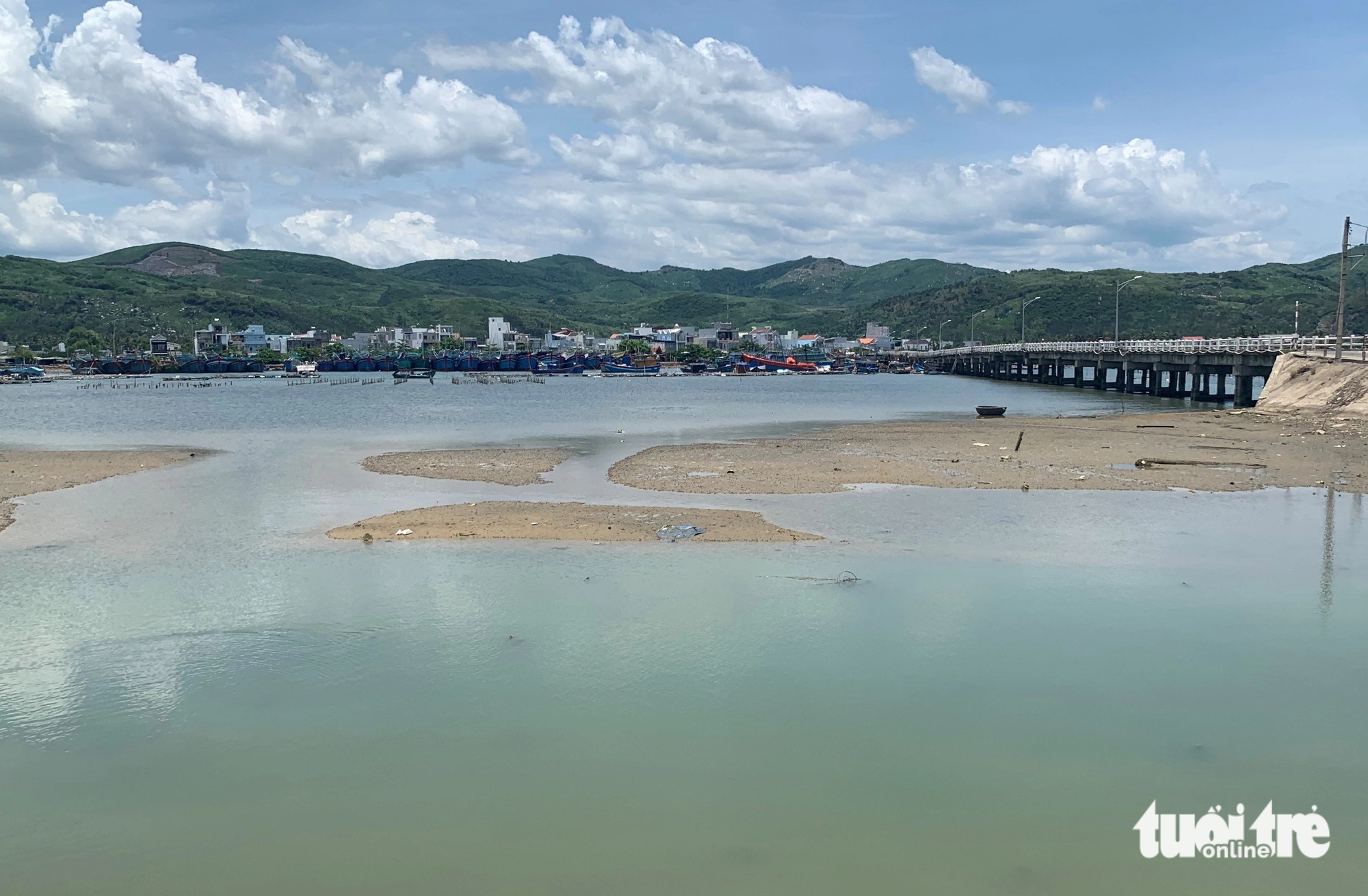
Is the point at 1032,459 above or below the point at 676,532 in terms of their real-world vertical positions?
above

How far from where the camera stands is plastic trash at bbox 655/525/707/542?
23.9m

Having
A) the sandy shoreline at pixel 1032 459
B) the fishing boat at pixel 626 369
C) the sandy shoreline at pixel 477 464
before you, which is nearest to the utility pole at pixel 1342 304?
the sandy shoreline at pixel 1032 459

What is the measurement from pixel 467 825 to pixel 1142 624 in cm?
1178

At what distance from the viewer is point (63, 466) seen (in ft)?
128

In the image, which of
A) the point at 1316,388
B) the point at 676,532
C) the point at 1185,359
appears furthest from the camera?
the point at 1185,359

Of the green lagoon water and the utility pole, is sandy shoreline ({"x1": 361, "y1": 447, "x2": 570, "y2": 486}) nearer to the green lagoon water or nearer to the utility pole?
the green lagoon water

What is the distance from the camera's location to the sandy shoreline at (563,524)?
24203mm

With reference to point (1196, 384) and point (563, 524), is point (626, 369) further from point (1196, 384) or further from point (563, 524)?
point (563, 524)

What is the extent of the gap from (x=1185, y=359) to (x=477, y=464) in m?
67.2

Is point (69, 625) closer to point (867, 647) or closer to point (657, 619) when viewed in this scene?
point (657, 619)

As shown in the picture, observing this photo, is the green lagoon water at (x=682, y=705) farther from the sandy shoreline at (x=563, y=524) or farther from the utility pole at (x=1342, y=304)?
the utility pole at (x=1342, y=304)

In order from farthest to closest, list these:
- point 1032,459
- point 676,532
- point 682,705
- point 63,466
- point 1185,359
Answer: point 1185,359 < point 63,466 < point 1032,459 < point 676,532 < point 682,705

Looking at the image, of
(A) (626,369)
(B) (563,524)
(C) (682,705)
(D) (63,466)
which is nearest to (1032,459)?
(B) (563,524)

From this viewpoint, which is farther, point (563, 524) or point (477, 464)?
point (477, 464)
